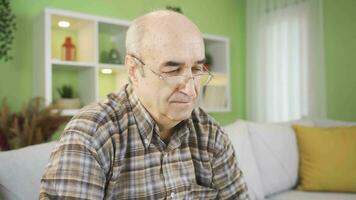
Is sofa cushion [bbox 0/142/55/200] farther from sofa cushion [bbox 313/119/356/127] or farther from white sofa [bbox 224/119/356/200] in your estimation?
sofa cushion [bbox 313/119/356/127]

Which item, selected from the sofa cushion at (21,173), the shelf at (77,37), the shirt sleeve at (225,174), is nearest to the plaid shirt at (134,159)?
the shirt sleeve at (225,174)

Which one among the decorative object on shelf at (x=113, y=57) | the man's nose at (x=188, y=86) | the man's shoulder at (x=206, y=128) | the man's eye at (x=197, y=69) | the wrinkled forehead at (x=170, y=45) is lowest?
the man's shoulder at (x=206, y=128)

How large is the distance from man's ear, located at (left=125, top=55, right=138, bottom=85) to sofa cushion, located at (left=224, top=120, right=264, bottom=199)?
105 cm

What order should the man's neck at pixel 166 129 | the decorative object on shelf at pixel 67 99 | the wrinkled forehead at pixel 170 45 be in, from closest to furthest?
the wrinkled forehead at pixel 170 45, the man's neck at pixel 166 129, the decorative object on shelf at pixel 67 99

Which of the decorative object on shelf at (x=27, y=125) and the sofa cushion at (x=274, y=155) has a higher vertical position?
the decorative object on shelf at (x=27, y=125)

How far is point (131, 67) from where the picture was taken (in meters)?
1.00

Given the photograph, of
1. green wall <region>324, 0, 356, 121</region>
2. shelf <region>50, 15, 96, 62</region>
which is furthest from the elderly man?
green wall <region>324, 0, 356, 121</region>

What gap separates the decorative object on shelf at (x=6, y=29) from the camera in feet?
7.49

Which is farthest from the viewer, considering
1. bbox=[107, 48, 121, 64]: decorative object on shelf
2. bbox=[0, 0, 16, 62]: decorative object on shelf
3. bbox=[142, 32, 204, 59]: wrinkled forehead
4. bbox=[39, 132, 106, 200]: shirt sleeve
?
bbox=[107, 48, 121, 64]: decorative object on shelf

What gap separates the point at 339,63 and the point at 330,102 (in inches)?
13.5

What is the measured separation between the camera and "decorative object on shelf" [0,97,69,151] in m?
1.84

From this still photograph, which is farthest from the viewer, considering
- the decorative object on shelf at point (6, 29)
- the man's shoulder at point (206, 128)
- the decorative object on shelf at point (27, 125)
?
the decorative object on shelf at point (6, 29)

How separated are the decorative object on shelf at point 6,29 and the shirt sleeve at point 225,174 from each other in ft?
5.72

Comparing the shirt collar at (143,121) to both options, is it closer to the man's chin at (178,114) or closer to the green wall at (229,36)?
the man's chin at (178,114)
